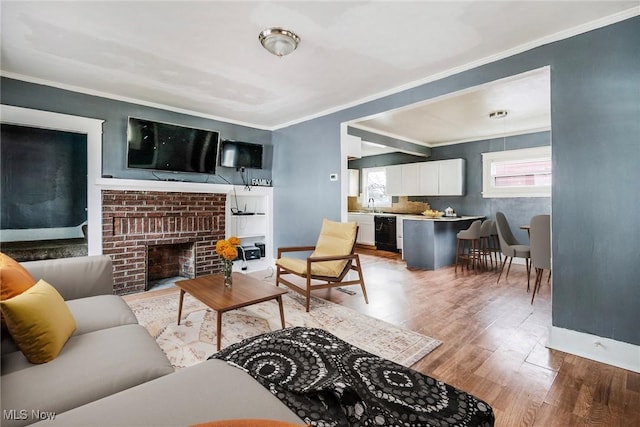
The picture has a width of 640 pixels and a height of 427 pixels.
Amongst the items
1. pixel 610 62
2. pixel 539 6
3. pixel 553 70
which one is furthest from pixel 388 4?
pixel 610 62

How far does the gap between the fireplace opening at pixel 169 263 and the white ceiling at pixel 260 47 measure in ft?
6.89

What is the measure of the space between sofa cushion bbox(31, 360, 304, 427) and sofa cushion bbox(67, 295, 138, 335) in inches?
34.2

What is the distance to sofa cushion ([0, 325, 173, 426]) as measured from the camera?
1.04 metres

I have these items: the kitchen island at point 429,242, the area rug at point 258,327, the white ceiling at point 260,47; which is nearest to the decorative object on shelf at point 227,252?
the area rug at point 258,327

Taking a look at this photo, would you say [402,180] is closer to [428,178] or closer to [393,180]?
[393,180]

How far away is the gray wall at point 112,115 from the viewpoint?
3.32 m

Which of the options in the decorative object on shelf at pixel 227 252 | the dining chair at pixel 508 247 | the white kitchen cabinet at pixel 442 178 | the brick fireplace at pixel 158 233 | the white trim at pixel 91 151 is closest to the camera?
the decorative object on shelf at pixel 227 252

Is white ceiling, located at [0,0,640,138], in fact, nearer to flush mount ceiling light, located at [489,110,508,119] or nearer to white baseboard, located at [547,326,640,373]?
flush mount ceiling light, located at [489,110,508,119]

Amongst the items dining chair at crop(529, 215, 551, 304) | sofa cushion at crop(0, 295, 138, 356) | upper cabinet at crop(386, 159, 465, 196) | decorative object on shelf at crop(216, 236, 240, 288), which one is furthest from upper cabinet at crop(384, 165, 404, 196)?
sofa cushion at crop(0, 295, 138, 356)

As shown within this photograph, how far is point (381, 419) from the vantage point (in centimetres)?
91

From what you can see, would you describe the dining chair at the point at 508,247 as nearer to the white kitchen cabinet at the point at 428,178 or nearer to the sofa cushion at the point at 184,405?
the white kitchen cabinet at the point at 428,178

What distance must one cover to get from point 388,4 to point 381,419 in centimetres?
235

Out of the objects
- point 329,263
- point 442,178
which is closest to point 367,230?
point 442,178

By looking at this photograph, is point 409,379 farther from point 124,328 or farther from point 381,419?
point 124,328
